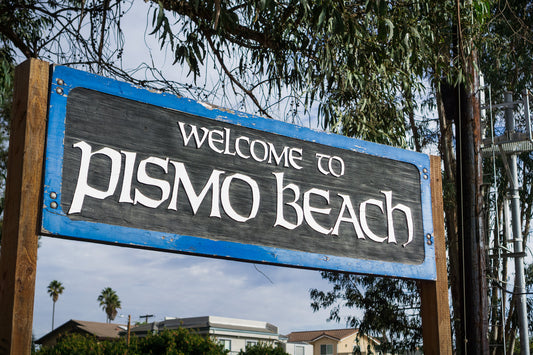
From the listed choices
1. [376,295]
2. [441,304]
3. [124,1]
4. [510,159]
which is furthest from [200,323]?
[441,304]

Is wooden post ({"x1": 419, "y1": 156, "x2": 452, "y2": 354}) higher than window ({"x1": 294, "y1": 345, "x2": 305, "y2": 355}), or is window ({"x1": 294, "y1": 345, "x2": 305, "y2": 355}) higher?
wooden post ({"x1": 419, "y1": 156, "x2": 452, "y2": 354})

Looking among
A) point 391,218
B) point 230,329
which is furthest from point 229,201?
point 230,329

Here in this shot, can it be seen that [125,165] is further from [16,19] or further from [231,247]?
[16,19]

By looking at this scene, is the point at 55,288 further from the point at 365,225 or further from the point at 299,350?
the point at 365,225

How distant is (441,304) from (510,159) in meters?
8.32

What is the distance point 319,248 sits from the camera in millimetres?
2797

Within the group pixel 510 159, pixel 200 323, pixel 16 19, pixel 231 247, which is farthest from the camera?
pixel 200 323

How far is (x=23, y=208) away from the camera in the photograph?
2129 mm

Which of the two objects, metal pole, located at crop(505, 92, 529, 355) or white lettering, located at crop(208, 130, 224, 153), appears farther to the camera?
metal pole, located at crop(505, 92, 529, 355)

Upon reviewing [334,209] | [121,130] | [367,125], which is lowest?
[334,209]

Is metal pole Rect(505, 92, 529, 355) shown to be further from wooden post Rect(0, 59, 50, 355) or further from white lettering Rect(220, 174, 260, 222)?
wooden post Rect(0, 59, 50, 355)

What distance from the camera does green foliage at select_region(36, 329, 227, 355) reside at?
41.0 feet

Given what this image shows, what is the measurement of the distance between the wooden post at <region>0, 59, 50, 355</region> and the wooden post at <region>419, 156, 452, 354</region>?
1958 millimetres

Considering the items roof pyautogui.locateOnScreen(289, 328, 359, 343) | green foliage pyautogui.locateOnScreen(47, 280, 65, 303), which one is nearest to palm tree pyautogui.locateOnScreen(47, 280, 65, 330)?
green foliage pyautogui.locateOnScreen(47, 280, 65, 303)
